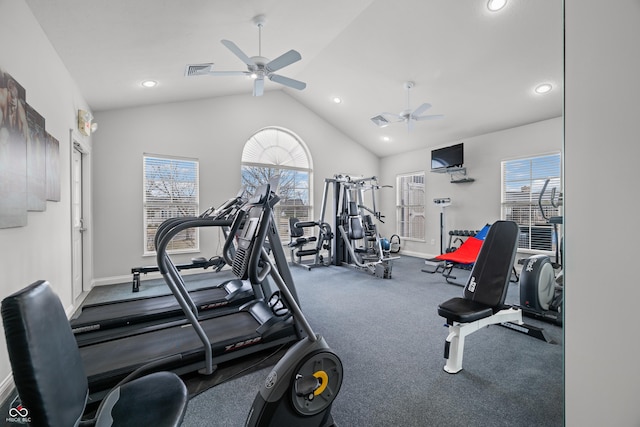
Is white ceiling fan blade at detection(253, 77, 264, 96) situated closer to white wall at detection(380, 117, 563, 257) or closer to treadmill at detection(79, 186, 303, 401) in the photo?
treadmill at detection(79, 186, 303, 401)

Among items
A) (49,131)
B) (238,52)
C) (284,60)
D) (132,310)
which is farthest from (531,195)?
(49,131)

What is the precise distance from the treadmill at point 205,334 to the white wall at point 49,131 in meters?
0.63

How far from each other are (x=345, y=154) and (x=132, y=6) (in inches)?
218

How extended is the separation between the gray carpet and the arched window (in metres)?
3.44

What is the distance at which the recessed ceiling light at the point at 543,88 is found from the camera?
4148 millimetres

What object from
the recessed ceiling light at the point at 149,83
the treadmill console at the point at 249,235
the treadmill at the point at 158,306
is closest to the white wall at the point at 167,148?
the recessed ceiling light at the point at 149,83

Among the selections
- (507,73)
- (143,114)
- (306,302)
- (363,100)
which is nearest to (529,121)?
(507,73)

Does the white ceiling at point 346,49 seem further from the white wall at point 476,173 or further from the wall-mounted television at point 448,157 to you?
the wall-mounted television at point 448,157

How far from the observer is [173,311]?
2824mm

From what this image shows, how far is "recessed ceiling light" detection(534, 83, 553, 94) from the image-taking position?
415 centimetres

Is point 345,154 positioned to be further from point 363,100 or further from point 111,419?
point 111,419

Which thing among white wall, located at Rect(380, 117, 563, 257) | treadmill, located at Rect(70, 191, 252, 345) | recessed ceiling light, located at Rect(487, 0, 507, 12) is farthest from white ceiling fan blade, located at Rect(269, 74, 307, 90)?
white wall, located at Rect(380, 117, 563, 257)

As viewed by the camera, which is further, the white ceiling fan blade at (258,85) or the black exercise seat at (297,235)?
the black exercise seat at (297,235)

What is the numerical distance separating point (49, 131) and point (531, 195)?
7.02 metres
